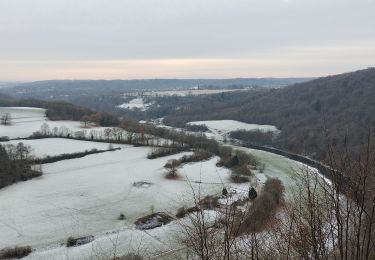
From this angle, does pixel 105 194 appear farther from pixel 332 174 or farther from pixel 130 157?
pixel 332 174

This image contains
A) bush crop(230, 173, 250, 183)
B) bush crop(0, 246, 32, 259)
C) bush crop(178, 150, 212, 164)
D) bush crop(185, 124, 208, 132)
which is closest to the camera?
bush crop(0, 246, 32, 259)

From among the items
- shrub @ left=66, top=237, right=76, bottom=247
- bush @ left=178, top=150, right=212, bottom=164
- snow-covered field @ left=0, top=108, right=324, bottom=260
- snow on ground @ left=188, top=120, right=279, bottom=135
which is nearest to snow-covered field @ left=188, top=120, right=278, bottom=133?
snow on ground @ left=188, top=120, right=279, bottom=135

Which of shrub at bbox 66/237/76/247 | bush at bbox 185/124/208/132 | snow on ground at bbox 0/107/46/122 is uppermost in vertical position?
snow on ground at bbox 0/107/46/122

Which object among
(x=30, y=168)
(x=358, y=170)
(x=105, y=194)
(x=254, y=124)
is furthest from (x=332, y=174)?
(x=254, y=124)

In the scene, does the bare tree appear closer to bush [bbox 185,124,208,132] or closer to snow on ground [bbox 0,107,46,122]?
snow on ground [bbox 0,107,46,122]

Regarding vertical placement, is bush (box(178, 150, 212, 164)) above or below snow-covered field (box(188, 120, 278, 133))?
above

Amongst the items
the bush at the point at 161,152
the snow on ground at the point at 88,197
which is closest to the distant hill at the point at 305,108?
the bush at the point at 161,152
